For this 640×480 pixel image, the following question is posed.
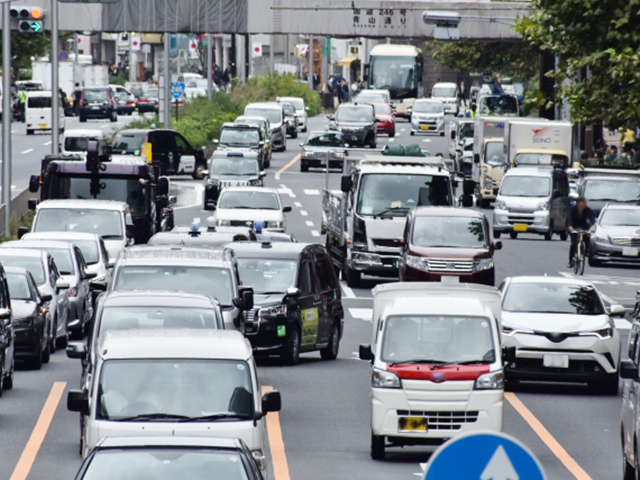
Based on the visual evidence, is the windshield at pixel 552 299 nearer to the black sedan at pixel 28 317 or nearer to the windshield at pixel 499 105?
the black sedan at pixel 28 317

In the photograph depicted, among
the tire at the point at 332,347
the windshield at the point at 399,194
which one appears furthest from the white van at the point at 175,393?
the windshield at the point at 399,194

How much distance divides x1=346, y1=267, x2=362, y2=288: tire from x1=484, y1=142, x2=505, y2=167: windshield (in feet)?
66.9

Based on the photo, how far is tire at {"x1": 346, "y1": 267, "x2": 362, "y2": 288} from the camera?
103 feet

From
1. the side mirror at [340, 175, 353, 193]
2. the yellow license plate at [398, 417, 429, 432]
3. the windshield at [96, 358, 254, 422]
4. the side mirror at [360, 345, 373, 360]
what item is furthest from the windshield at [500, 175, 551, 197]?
the windshield at [96, 358, 254, 422]

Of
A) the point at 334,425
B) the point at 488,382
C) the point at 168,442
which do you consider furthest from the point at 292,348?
the point at 168,442

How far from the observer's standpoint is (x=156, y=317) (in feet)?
48.1

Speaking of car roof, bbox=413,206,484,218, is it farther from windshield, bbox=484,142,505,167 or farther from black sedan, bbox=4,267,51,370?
windshield, bbox=484,142,505,167

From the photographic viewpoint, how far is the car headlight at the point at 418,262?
90.3 ft

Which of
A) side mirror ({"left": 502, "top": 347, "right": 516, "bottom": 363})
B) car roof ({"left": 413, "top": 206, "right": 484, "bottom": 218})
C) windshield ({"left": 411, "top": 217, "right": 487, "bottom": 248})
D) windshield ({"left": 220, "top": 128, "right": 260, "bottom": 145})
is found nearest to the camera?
side mirror ({"left": 502, "top": 347, "right": 516, "bottom": 363})

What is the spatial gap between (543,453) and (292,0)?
44.4 meters

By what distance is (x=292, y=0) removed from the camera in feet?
190

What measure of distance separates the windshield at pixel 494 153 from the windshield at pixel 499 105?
2144 cm

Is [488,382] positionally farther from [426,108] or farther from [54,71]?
[426,108]

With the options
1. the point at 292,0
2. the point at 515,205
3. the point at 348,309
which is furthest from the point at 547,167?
the point at 348,309
